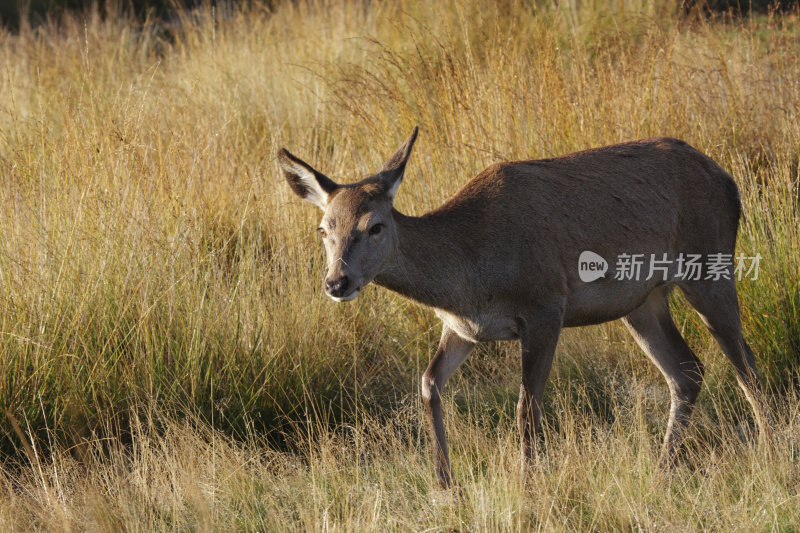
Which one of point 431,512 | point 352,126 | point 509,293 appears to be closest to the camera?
point 431,512

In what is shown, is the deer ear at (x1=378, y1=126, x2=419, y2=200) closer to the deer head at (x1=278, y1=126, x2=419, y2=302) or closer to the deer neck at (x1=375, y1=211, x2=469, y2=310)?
the deer head at (x1=278, y1=126, x2=419, y2=302)

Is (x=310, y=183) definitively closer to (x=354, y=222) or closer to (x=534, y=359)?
(x=354, y=222)

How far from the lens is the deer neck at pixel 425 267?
497 centimetres

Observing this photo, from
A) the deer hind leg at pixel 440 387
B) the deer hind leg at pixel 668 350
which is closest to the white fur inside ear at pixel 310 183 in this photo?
the deer hind leg at pixel 440 387

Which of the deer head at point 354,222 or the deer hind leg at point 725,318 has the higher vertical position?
the deer head at point 354,222

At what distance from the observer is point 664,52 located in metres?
7.88

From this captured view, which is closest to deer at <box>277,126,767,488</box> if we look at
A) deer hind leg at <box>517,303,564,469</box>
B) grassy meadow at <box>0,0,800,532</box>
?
deer hind leg at <box>517,303,564,469</box>

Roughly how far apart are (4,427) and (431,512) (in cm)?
237

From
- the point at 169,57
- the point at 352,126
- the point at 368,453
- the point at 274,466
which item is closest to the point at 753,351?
the point at 368,453

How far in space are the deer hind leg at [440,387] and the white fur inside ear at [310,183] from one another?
97 centimetres

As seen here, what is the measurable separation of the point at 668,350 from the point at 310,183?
7.53 feet

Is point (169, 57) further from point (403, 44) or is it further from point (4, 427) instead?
point (4, 427)

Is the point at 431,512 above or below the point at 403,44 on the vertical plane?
below

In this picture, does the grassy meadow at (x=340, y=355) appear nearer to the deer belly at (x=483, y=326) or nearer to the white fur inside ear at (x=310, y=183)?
the deer belly at (x=483, y=326)
